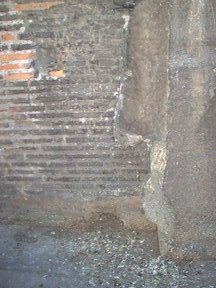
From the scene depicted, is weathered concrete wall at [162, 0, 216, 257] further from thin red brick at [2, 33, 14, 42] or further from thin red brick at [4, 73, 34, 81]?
thin red brick at [2, 33, 14, 42]

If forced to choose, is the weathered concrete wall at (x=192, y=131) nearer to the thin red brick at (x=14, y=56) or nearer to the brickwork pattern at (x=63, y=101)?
the brickwork pattern at (x=63, y=101)

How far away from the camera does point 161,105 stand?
3816 mm

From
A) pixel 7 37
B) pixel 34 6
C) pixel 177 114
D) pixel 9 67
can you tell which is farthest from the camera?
pixel 9 67

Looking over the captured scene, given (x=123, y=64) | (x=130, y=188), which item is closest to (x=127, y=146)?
(x=130, y=188)

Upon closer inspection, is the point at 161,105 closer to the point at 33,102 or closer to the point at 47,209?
the point at 33,102

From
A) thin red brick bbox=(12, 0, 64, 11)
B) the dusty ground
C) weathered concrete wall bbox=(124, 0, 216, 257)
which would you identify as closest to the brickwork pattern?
thin red brick bbox=(12, 0, 64, 11)

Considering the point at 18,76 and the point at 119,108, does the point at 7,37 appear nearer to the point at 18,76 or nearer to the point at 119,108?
the point at 18,76

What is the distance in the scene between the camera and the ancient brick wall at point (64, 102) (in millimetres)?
3822

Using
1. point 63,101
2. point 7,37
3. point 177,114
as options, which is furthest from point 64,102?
point 177,114

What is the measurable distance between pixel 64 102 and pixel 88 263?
52.9 inches

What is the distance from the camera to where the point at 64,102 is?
406cm

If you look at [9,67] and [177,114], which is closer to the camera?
[177,114]

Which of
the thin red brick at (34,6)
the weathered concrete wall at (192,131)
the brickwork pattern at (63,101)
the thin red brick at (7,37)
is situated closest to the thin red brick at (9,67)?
the brickwork pattern at (63,101)

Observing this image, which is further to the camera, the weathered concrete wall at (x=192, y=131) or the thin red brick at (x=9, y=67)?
the thin red brick at (x=9, y=67)
